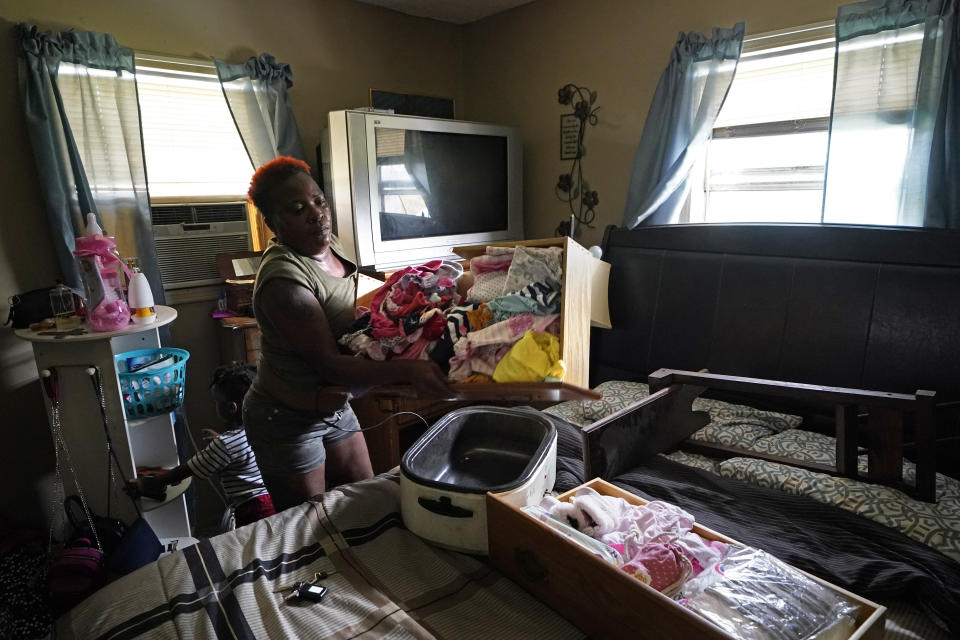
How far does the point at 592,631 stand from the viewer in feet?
2.93

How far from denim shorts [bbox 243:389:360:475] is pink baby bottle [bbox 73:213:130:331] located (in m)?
0.91

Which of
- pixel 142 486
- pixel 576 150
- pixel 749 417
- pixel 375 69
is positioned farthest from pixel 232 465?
pixel 375 69

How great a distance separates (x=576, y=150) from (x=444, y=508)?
96.5 inches

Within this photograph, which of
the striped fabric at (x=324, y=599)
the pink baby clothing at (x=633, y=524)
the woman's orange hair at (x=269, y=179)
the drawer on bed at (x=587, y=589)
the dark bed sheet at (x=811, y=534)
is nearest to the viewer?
the drawer on bed at (x=587, y=589)

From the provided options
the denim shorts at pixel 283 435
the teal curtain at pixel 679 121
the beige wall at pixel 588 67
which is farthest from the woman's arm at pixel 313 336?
the beige wall at pixel 588 67

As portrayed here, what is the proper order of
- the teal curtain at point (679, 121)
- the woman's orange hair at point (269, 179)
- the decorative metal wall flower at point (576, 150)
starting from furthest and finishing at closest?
the decorative metal wall flower at point (576, 150) < the teal curtain at point (679, 121) < the woman's orange hair at point (269, 179)

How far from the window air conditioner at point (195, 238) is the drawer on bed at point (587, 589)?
2.29m

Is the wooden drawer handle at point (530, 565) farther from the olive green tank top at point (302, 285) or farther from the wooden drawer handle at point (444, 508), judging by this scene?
the olive green tank top at point (302, 285)

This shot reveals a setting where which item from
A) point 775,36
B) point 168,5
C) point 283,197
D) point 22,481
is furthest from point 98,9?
point 775,36

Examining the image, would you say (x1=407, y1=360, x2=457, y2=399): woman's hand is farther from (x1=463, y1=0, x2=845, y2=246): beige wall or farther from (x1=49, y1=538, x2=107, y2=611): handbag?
(x1=463, y1=0, x2=845, y2=246): beige wall

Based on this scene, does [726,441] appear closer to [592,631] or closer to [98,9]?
[592,631]

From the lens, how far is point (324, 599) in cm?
96

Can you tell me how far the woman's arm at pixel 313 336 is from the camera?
1.09 meters

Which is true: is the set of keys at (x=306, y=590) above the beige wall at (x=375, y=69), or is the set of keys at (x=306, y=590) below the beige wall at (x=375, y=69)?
below
